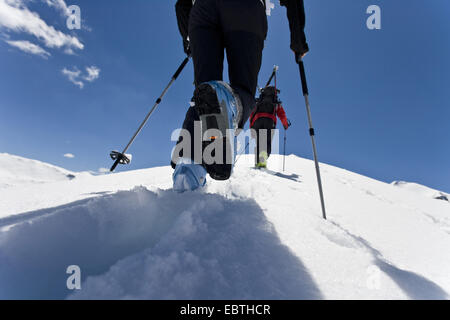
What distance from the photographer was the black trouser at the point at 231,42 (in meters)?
1.46

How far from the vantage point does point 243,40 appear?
1.48m

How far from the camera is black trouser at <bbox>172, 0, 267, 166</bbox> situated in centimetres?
146

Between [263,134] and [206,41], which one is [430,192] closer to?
[263,134]

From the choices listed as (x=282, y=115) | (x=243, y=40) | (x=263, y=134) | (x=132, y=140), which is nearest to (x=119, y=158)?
(x=132, y=140)

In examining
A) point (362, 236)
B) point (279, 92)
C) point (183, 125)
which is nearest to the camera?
point (362, 236)

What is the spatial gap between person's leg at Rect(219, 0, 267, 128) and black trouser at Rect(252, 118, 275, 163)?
2.95 meters

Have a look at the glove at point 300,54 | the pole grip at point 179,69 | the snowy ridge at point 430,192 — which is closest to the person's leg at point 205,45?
the glove at point 300,54

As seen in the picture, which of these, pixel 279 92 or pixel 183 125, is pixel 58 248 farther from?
pixel 279 92

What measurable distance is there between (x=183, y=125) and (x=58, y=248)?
3.23 ft

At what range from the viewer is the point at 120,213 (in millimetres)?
853

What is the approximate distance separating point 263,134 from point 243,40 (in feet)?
10.5

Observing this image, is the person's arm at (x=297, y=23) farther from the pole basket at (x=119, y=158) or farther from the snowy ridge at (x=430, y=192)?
the snowy ridge at (x=430, y=192)
